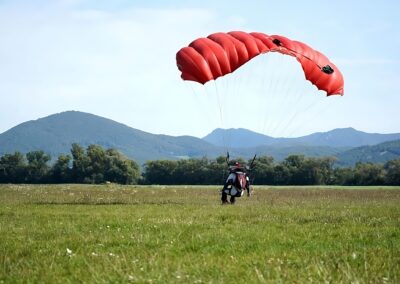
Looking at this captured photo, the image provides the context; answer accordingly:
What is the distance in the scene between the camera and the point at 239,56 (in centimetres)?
2461

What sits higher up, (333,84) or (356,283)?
(333,84)

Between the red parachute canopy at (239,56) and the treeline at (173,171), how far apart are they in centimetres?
7585

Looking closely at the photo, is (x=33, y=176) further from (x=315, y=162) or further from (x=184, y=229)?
(x=184, y=229)

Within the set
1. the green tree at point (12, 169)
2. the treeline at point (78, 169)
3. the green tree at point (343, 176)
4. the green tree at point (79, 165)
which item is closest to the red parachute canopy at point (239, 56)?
the green tree at point (343, 176)

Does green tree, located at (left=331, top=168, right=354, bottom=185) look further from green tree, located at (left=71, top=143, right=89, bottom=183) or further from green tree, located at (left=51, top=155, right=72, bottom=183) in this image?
green tree, located at (left=51, top=155, right=72, bottom=183)

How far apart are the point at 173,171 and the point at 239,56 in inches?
3674

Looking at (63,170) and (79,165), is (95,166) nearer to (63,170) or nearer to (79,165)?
(79,165)

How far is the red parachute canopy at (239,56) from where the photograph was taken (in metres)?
24.5

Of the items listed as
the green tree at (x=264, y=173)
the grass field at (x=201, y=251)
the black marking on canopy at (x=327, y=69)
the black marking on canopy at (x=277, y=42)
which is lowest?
the grass field at (x=201, y=251)

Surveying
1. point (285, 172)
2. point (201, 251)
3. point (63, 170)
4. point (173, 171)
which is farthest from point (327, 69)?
point (63, 170)

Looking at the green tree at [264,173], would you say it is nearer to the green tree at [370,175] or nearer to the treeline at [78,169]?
the green tree at [370,175]

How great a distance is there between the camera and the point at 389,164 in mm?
105750

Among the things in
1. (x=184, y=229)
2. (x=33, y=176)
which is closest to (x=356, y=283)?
(x=184, y=229)

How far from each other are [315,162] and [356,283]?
10354cm
